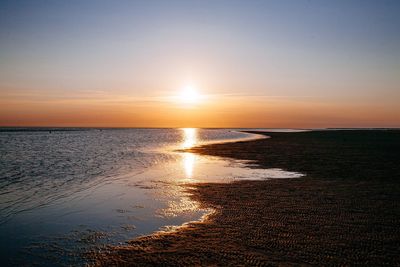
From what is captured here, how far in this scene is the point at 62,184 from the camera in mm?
19062

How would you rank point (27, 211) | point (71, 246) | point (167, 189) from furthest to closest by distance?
point (167, 189), point (27, 211), point (71, 246)

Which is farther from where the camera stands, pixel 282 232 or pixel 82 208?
pixel 82 208

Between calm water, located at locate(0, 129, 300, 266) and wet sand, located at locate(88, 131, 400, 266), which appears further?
calm water, located at locate(0, 129, 300, 266)

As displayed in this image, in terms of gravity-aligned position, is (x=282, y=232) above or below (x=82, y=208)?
above

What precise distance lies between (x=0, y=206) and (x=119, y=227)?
21.0 ft

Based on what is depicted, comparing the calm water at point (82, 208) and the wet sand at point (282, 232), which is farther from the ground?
the wet sand at point (282, 232)

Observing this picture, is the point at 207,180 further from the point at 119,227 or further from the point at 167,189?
the point at 119,227

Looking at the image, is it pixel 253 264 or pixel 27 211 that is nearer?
pixel 253 264

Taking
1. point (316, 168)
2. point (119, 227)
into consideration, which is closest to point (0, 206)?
point (119, 227)

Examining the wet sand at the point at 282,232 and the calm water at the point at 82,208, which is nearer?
the wet sand at the point at 282,232

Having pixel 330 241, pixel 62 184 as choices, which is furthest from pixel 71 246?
pixel 62 184

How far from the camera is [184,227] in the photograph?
419 inches

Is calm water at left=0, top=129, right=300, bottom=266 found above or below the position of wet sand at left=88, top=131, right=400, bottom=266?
below

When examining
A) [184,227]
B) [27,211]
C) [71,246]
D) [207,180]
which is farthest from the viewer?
[207,180]
